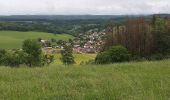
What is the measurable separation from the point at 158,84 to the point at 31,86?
3.38 meters

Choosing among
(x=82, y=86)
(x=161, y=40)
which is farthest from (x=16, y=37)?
(x=82, y=86)

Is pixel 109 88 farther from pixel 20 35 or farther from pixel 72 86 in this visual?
pixel 20 35

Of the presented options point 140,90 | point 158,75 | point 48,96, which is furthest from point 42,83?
point 158,75

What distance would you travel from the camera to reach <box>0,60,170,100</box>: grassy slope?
28.4 ft

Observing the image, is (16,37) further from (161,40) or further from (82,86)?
(82,86)

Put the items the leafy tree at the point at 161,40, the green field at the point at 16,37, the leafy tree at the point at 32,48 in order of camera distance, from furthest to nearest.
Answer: the green field at the point at 16,37
the leafy tree at the point at 32,48
the leafy tree at the point at 161,40

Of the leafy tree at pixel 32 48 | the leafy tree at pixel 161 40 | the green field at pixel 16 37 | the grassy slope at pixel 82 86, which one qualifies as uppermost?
the grassy slope at pixel 82 86

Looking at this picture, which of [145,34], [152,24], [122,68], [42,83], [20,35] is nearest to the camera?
[42,83]

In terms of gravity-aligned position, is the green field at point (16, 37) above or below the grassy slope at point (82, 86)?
below

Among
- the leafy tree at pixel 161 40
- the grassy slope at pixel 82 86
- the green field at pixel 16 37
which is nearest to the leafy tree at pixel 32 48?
the leafy tree at pixel 161 40

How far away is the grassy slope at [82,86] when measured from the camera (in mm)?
8656

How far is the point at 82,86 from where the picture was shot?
9945 mm

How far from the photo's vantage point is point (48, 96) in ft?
28.3

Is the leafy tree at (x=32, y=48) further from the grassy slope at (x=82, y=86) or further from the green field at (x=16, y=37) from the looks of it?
the green field at (x=16, y=37)
